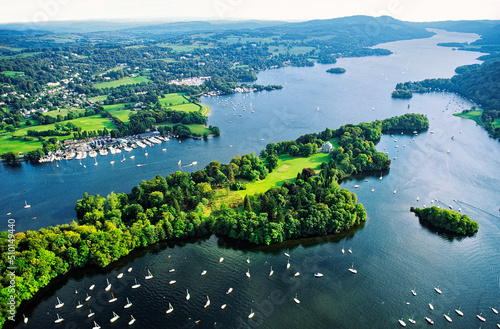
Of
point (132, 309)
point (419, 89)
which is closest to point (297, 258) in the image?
point (132, 309)

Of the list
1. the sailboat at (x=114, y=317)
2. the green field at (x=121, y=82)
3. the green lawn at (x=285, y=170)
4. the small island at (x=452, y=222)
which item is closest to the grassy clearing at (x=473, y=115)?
the green lawn at (x=285, y=170)

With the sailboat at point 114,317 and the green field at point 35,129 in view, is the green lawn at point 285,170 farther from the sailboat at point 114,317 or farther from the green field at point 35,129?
the green field at point 35,129

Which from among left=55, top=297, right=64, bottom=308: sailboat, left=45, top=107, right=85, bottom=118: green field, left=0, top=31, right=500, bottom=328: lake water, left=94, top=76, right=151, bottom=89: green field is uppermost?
left=94, top=76, right=151, bottom=89: green field

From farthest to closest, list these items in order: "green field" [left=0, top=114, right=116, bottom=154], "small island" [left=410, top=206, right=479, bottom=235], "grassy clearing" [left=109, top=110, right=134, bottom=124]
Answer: "grassy clearing" [left=109, top=110, right=134, bottom=124], "green field" [left=0, top=114, right=116, bottom=154], "small island" [left=410, top=206, right=479, bottom=235]

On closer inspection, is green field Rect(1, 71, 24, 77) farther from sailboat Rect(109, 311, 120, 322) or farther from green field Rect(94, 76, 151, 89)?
sailboat Rect(109, 311, 120, 322)

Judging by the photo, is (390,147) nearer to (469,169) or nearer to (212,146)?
(469,169)

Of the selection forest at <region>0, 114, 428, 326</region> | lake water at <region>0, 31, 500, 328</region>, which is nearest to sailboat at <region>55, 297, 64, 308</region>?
lake water at <region>0, 31, 500, 328</region>

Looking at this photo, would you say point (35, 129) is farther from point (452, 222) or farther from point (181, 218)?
point (452, 222)
